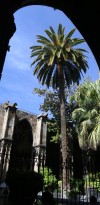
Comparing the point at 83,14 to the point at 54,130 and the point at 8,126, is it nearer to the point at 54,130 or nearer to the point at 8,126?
the point at 8,126

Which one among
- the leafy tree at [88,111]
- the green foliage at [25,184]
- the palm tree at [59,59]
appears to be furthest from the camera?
the palm tree at [59,59]

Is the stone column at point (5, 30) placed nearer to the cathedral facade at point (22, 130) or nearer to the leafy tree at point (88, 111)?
the leafy tree at point (88, 111)

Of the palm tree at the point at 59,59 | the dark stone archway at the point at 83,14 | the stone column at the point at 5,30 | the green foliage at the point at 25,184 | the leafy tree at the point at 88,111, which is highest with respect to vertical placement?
the palm tree at the point at 59,59

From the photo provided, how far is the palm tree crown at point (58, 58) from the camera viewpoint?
24.7 m

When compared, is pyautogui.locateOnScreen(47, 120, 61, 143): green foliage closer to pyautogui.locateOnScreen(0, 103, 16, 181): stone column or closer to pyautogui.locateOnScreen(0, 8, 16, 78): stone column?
pyautogui.locateOnScreen(0, 103, 16, 181): stone column

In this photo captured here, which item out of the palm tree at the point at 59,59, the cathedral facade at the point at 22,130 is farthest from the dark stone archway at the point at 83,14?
the cathedral facade at the point at 22,130

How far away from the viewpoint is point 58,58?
24672 millimetres

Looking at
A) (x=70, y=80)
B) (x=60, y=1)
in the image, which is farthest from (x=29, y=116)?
(x=60, y=1)

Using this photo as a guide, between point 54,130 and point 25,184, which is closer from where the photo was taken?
point 25,184

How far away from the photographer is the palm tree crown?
24.7 metres

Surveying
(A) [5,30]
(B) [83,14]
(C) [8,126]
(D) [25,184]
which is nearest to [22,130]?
(C) [8,126]

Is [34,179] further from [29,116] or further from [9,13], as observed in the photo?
[29,116]

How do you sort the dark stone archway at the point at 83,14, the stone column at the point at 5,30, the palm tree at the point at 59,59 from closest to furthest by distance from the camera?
the stone column at the point at 5,30
the dark stone archway at the point at 83,14
the palm tree at the point at 59,59

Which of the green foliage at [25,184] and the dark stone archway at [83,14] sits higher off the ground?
the dark stone archway at [83,14]
